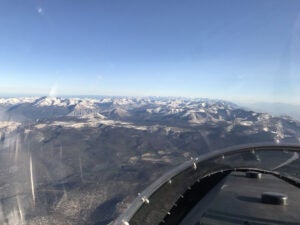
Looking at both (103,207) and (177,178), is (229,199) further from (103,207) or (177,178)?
(103,207)

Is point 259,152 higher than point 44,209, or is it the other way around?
point 259,152

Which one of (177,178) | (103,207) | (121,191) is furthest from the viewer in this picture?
(121,191)

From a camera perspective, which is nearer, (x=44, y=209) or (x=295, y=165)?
(x=295, y=165)

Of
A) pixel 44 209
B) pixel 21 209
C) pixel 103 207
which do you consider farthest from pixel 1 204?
pixel 103 207

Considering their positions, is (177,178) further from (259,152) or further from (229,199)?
(259,152)

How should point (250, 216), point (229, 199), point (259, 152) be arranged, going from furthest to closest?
point (259, 152), point (229, 199), point (250, 216)

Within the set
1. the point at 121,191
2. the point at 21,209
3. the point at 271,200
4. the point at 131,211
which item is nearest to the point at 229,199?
the point at 271,200

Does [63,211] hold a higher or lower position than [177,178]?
lower

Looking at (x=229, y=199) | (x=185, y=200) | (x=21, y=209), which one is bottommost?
(x=21, y=209)

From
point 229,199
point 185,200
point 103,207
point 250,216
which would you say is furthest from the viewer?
point 103,207
